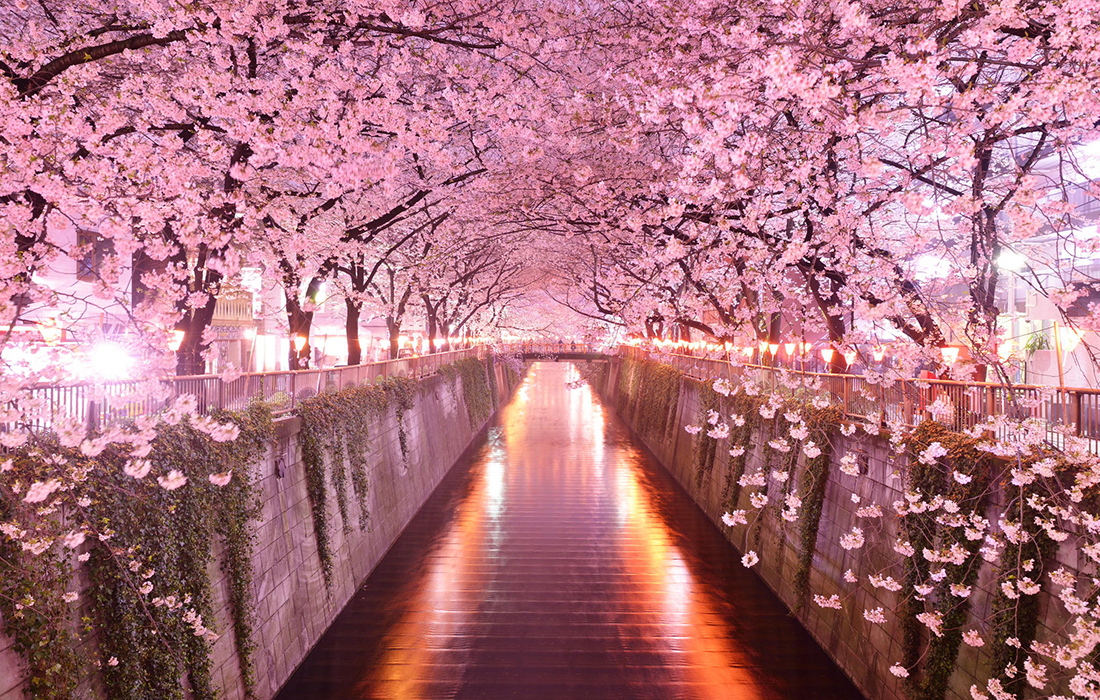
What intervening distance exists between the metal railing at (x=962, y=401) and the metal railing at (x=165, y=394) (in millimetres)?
7648

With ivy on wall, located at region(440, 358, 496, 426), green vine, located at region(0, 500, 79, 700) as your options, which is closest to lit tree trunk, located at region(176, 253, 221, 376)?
A: green vine, located at region(0, 500, 79, 700)

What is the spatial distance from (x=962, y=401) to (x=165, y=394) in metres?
8.61

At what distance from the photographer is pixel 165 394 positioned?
252 inches

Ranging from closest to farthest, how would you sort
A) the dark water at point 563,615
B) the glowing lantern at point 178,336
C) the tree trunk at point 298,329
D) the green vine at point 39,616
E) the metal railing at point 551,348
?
the green vine at point 39,616
the dark water at point 563,615
the glowing lantern at point 178,336
the tree trunk at point 298,329
the metal railing at point 551,348

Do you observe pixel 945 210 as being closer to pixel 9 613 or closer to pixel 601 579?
pixel 9 613

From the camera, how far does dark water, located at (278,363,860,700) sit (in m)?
9.10

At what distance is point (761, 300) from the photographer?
11641 millimetres

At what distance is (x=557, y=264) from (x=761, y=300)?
18941 mm

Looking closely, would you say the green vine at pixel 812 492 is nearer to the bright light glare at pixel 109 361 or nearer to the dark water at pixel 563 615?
the dark water at pixel 563 615

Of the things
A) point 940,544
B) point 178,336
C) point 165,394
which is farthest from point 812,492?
point 178,336

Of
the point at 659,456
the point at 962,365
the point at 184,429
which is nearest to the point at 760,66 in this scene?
the point at 962,365

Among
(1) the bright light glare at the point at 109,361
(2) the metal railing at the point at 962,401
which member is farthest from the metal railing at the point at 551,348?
(1) the bright light glare at the point at 109,361

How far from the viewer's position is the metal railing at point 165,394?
518 cm

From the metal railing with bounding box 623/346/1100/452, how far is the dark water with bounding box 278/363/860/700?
410 cm
